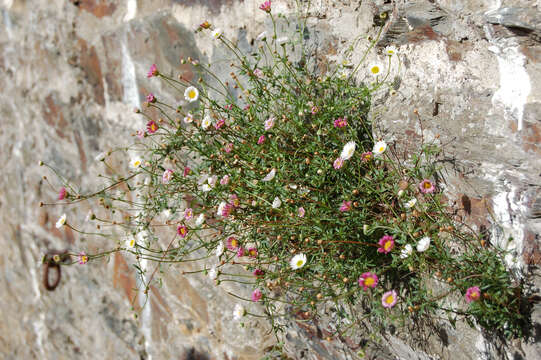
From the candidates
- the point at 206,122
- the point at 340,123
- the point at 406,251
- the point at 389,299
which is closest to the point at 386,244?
the point at 406,251

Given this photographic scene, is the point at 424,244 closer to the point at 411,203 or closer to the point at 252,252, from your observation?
the point at 411,203

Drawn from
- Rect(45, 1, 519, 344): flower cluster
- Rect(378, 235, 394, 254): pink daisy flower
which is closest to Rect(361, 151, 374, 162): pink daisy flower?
Rect(45, 1, 519, 344): flower cluster

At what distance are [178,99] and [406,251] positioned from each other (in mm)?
1384

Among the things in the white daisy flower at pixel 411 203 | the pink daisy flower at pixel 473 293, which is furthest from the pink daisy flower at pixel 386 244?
the pink daisy flower at pixel 473 293

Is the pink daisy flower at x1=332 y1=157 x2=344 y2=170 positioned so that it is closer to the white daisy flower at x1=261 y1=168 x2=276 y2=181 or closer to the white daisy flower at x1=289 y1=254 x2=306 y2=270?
the white daisy flower at x1=261 y1=168 x2=276 y2=181

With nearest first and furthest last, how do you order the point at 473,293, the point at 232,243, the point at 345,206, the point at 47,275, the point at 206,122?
the point at 473,293, the point at 345,206, the point at 232,243, the point at 206,122, the point at 47,275

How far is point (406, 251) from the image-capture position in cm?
136

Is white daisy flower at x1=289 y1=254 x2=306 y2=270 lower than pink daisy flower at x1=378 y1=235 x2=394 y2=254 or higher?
lower

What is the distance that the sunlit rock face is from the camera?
1.28 metres

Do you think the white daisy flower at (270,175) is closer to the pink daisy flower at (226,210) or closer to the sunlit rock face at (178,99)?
the pink daisy flower at (226,210)

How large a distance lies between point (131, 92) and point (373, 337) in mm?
1759

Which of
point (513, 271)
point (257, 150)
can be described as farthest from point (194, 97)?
point (513, 271)

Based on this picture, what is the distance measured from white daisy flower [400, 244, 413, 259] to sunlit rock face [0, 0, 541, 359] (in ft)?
0.73

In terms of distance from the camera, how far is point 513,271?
1.26m
